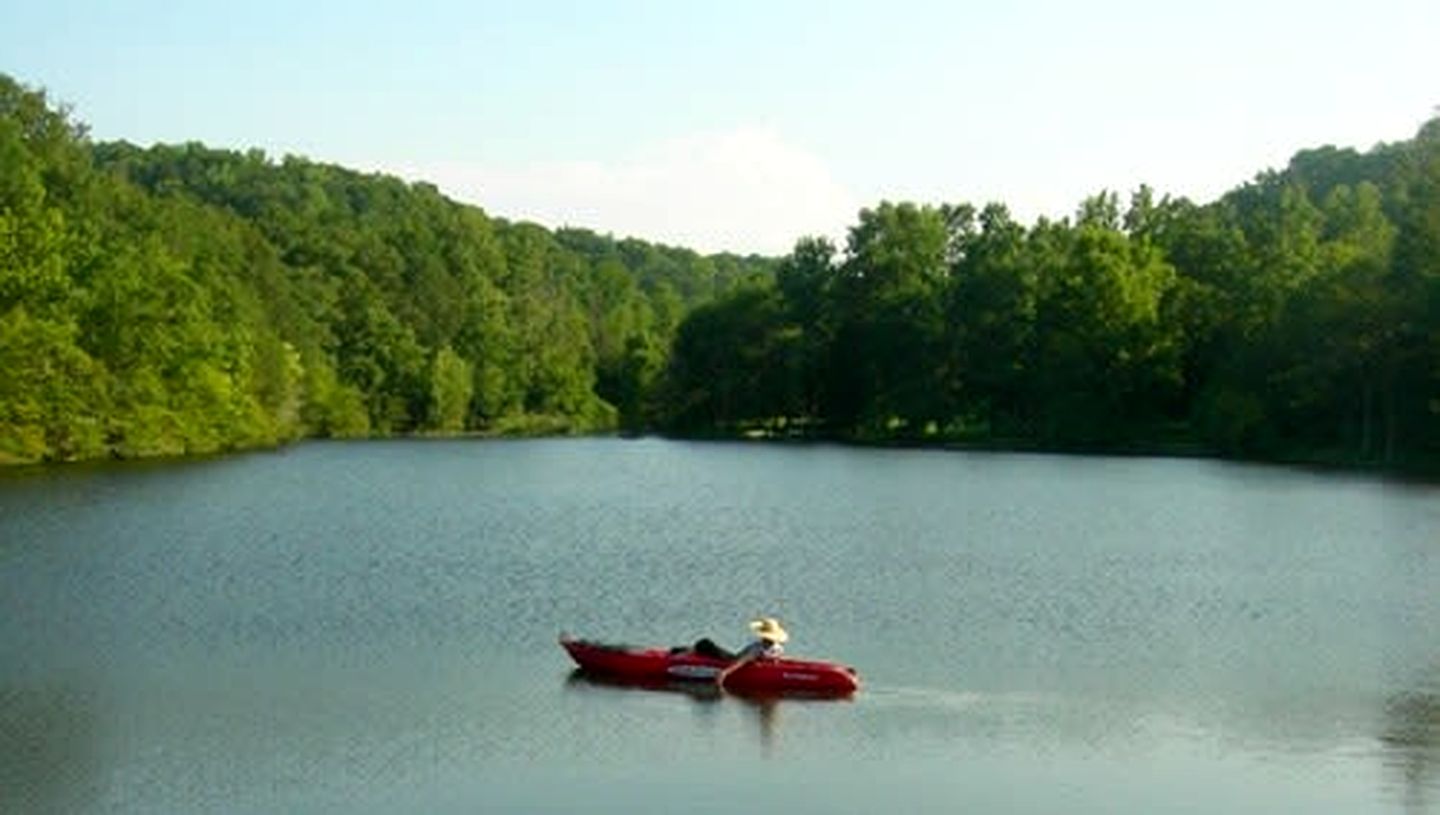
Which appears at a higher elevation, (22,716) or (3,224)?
(3,224)

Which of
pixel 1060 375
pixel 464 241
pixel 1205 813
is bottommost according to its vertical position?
pixel 1205 813

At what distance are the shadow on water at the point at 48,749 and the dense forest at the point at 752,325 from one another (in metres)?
53.0

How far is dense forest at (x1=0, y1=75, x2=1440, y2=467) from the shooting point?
86250mm

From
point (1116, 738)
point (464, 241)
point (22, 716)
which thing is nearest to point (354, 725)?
point (22, 716)

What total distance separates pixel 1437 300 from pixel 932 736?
6625 centimetres

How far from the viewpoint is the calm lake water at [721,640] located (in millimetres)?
22078

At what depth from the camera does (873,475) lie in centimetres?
8238

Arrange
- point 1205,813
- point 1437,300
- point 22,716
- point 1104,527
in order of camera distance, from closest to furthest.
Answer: point 1205,813 < point 22,716 < point 1104,527 < point 1437,300

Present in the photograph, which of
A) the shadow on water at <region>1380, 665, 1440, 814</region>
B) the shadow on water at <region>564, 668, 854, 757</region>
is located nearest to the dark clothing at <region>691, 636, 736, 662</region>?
the shadow on water at <region>564, 668, 854, 757</region>

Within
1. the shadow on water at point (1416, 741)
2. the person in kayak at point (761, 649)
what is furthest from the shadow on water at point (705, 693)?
the shadow on water at point (1416, 741)

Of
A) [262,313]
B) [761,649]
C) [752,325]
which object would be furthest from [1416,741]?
[752,325]

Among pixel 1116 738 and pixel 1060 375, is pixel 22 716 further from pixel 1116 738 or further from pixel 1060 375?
pixel 1060 375

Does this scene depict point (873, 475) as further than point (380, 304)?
No

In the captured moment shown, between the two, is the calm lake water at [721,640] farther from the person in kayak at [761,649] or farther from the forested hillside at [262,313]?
the forested hillside at [262,313]
